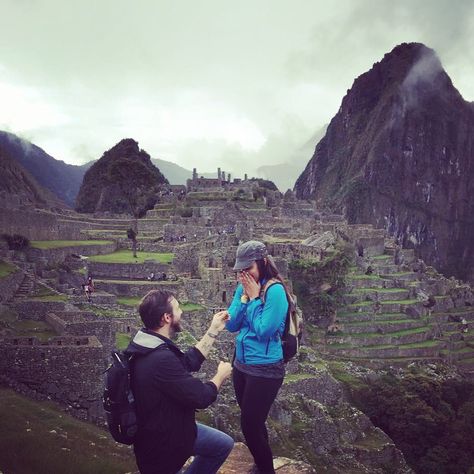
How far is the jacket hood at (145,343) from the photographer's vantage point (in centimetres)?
461

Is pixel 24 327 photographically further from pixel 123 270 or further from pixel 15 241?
pixel 123 270

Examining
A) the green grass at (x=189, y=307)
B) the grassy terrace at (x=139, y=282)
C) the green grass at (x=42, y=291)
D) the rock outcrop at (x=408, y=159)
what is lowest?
the green grass at (x=189, y=307)

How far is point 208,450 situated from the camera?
532 cm

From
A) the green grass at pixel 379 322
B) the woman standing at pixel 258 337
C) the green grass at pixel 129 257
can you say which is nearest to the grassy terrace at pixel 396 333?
the green grass at pixel 379 322

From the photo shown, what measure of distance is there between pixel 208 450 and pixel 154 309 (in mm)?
1592

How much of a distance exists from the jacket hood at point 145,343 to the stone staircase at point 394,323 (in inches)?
1058

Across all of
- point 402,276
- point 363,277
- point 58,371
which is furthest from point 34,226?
point 402,276

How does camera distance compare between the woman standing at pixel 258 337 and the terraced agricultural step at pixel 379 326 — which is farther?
the terraced agricultural step at pixel 379 326

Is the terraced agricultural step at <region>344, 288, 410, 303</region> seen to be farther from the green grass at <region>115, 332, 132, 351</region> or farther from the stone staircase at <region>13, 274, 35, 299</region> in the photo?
the stone staircase at <region>13, 274, 35, 299</region>

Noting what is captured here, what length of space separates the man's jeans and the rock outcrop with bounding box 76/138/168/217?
33305 millimetres

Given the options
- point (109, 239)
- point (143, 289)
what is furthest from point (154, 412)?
point (109, 239)

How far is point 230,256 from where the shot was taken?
25391mm

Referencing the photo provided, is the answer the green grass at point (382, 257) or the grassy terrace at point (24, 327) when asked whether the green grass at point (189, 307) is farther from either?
the green grass at point (382, 257)

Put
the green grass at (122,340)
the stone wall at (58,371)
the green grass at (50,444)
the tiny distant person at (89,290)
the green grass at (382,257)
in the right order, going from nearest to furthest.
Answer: the green grass at (50,444) → the stone wall at (58,371) → the green grass at (122,340) → the tiny distant person at (89,290) → the green grass at (382,257)
